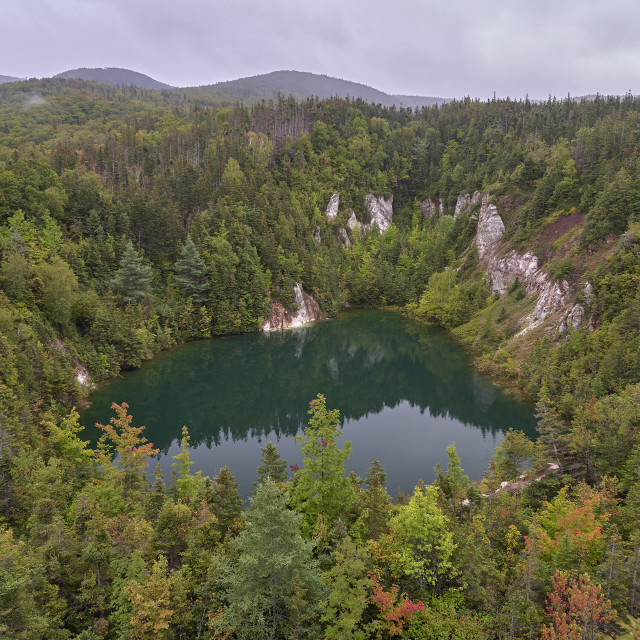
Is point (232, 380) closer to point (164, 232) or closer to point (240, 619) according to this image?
point (164, 232)

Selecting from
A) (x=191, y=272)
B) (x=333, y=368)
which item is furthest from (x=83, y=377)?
(x=333, y=368)

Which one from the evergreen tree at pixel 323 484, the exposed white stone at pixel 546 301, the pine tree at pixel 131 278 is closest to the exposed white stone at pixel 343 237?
the exposed white stone at pixel 546 301

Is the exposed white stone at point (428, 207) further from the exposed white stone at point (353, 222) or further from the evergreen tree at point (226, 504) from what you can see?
the evergreen tree at point (226, 504)

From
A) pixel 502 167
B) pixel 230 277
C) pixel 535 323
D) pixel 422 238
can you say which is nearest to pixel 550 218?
pixel 535 323

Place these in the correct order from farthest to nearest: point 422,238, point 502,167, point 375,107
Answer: point 375,107, point 422,238, point 502,167

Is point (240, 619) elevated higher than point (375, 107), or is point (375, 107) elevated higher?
point (375, 107)

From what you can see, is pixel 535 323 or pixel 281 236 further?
pixel 281 236
